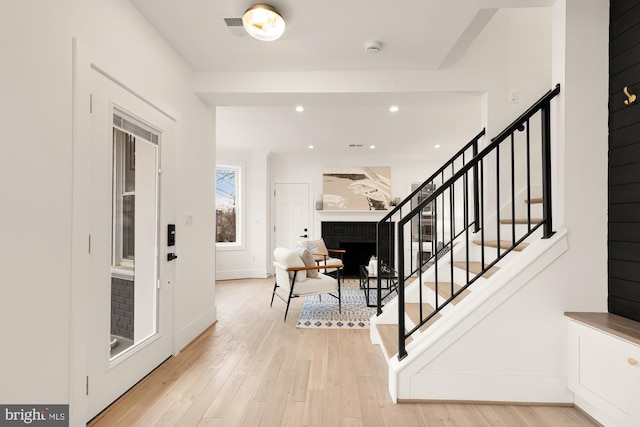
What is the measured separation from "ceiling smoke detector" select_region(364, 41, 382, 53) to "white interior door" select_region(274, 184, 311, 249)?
4488 millimetres

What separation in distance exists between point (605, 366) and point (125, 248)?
2920 mm

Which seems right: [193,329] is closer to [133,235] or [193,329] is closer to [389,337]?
[133,235]

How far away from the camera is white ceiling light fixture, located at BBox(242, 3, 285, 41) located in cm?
217

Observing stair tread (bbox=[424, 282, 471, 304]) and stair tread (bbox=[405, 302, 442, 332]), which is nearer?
stair tread (bbox=[424, 282, 471, 304])

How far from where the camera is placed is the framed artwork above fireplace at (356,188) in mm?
6922

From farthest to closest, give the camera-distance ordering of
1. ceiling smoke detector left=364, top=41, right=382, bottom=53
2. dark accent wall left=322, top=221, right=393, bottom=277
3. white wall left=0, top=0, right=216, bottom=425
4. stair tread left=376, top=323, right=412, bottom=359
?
dark accent wall left=322, top=221, right=393, bottom=277 < ceiling smoke detector left=364, top=41, right=382, bottom=53 < stair tread left=376, top=323, right=412, bottom=359 < white wall left=0, top=0, right=216, bottom=425

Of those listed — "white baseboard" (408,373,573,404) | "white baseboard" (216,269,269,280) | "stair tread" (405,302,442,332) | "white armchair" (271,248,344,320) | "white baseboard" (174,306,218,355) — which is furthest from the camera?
"white baseboard" (216,269,269,280)

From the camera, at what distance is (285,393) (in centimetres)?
214

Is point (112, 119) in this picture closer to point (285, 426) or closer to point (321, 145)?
point (285, 426)

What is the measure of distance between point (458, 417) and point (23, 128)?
8.68 ft

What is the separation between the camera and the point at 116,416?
6.14ft

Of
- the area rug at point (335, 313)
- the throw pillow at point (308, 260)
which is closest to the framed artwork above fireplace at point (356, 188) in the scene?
the area rug at point (335, 313)

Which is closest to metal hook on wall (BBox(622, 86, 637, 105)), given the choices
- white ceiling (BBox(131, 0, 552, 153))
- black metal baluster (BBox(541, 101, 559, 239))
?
black metal baluster (BBox(541, 101, 559, 239))

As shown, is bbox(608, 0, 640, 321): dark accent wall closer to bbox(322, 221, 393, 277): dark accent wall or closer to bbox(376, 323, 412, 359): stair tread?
bbox(376, 323, 412, 359): stair tread
